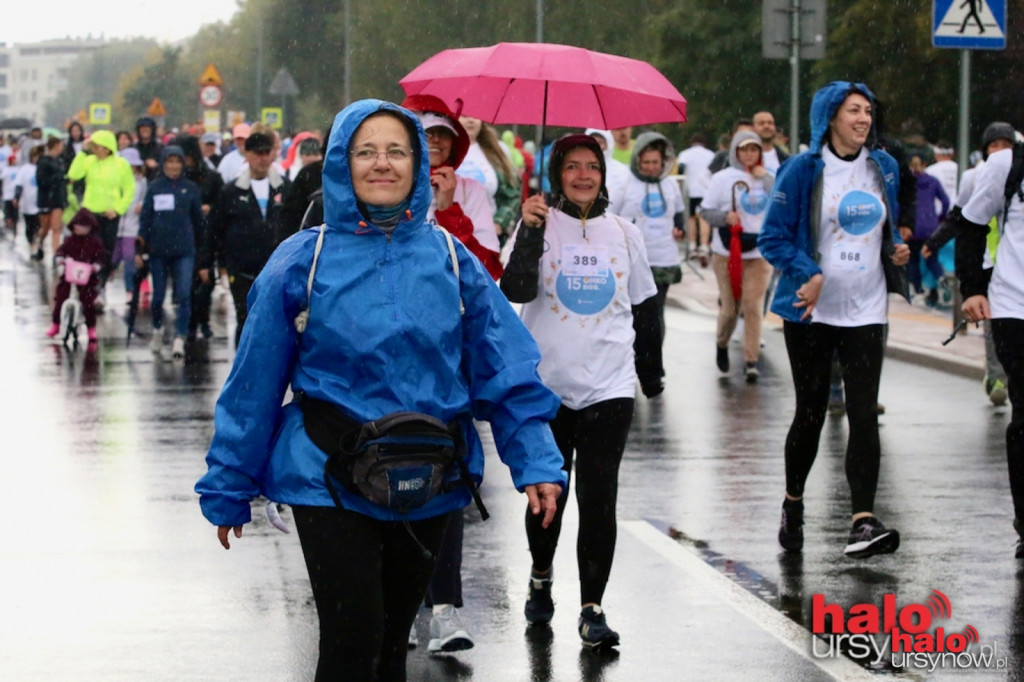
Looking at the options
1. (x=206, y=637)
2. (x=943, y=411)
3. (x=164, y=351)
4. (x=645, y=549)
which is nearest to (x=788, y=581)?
(x=645, y=549)

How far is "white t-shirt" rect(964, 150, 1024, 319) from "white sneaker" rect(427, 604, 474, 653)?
111 inches

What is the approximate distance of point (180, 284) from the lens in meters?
17.1

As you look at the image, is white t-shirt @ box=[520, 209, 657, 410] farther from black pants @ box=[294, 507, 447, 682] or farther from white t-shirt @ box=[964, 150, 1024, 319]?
black pants @ box=[294, 507, 447, 682]

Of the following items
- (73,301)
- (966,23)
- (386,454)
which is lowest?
(73,301)

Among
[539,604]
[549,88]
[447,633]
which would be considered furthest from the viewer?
[549,88]

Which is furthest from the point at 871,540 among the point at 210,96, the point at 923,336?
the point at 210,96

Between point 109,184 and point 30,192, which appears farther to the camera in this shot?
point 30,192

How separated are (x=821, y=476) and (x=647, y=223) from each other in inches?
158

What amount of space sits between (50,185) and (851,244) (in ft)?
75.4

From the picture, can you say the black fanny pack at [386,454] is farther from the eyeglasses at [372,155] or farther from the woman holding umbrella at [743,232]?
the woman holding umbrella at [743,232]

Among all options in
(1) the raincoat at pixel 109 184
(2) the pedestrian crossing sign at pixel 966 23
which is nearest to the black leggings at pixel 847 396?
(2) the pedestrian crossing sign at pixel 966 23

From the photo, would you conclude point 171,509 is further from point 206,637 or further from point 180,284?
point 180,284

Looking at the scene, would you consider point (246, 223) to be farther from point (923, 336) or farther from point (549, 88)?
point (923, 336)

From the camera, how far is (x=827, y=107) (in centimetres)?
800
